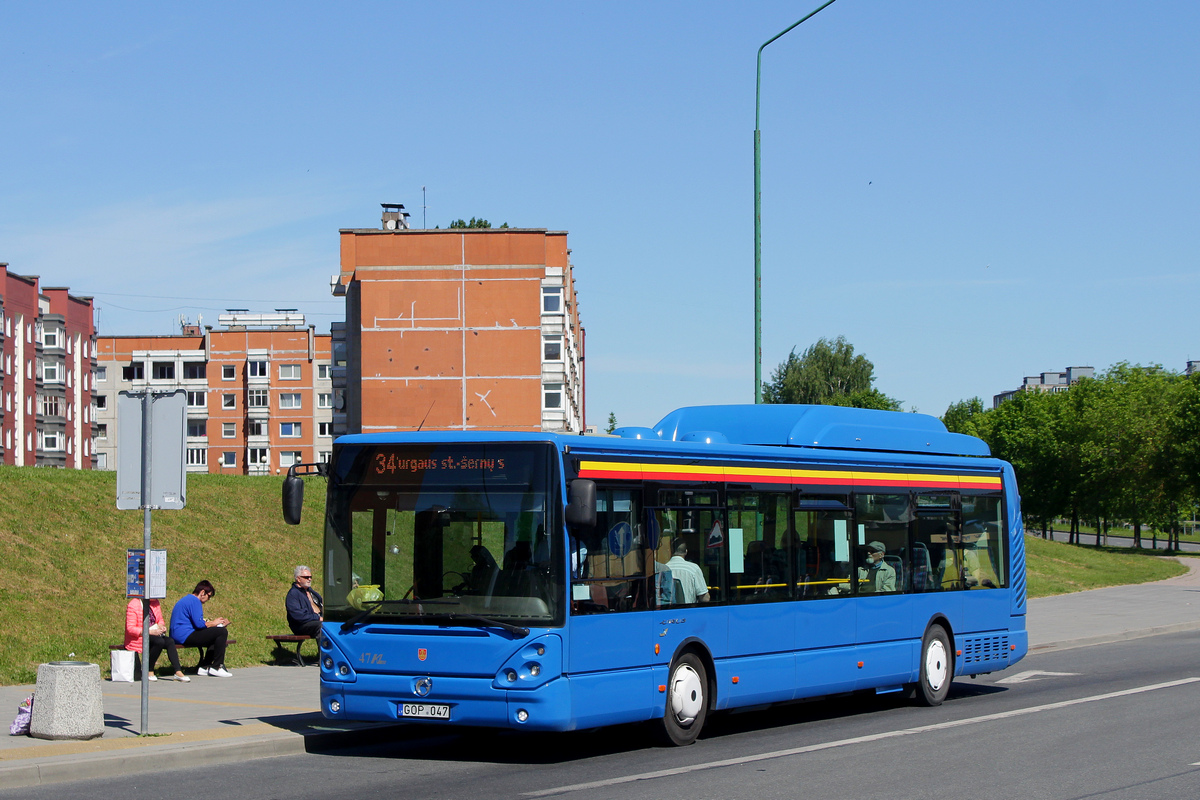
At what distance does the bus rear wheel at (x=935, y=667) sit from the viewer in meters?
15.3

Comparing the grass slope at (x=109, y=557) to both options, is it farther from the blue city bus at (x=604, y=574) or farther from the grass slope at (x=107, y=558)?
the blue city bus at (x=604, y=574)

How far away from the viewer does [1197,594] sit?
38312mm

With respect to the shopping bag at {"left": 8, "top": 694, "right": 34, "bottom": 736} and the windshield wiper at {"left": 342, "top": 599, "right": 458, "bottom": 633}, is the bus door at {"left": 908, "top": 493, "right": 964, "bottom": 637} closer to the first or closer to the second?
the windshield wiper at {"left": 342, "top": 599, "right": 458, "bottom": 633}

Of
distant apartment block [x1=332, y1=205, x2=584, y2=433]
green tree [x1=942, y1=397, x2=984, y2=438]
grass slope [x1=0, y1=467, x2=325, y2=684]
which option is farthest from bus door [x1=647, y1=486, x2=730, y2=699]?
green tree [x1=942, y1=397, x2=984, y2=438]

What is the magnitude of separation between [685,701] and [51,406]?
91160 millimetres

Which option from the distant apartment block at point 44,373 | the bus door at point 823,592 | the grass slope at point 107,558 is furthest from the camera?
the distant apartment block at point 44,373

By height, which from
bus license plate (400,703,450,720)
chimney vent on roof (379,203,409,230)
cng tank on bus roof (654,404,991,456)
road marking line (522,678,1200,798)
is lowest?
road marking line (522,678,1200,798)

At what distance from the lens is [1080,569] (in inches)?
1844

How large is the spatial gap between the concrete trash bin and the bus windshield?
2006 mm

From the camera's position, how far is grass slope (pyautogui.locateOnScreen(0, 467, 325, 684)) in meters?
18.7

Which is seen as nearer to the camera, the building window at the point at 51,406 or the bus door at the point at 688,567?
the bus door at the point at 688,567

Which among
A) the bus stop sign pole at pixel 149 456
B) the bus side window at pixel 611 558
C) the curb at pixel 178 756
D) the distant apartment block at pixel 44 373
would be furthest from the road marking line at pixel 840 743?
the distant apartment block at pixel 44 373

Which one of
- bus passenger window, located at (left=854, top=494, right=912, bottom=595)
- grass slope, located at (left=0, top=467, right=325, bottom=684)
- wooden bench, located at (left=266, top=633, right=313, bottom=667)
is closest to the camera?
bus passenger window, located at (left=854, top=494, right=912, bottom=595)

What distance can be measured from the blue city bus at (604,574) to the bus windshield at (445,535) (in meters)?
0.02
